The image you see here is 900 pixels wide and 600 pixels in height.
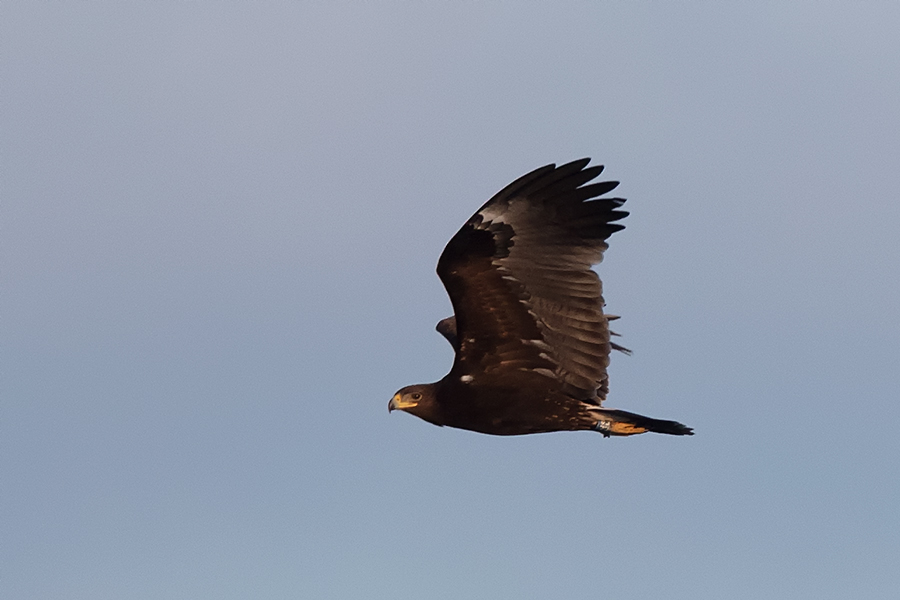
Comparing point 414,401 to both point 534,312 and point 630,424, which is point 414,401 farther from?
point 630,424

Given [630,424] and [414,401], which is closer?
[630,424]

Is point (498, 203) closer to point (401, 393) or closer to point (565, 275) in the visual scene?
point (565, 275)

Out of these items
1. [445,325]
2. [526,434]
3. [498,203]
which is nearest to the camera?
[498,203]

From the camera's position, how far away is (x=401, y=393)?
1527 cm

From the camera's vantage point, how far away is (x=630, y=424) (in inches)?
586

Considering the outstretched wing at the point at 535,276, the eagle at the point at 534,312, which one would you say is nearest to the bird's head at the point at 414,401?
the eagle at the point at 534,312

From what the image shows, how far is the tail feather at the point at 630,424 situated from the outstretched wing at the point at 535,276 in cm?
40

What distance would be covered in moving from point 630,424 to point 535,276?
4.72 feet

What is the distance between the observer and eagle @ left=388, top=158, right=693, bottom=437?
14.3 m

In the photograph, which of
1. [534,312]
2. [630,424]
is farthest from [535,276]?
[630,424]

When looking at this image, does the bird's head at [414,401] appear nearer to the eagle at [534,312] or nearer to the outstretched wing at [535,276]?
the eagle at [534,312]

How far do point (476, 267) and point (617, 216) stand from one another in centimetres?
114

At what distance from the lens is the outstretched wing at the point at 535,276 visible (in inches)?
560

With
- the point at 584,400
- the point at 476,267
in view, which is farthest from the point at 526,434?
the point at 476,267
